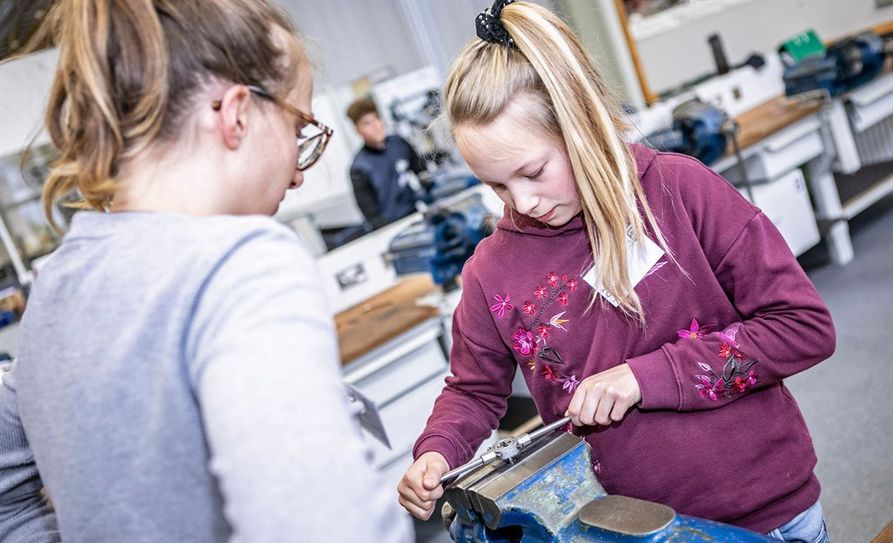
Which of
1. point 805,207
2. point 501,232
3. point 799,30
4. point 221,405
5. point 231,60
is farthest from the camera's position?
point 799,30

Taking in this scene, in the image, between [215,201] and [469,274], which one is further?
[469,274]

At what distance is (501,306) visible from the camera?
110 centimetres

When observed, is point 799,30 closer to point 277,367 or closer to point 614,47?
point 614,47

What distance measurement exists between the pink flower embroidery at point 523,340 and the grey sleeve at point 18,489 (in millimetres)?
637

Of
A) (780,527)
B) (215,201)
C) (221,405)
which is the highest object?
(215,201)

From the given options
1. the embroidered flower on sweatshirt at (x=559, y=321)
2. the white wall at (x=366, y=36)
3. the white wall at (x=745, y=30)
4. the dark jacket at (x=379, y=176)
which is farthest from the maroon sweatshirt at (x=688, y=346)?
the white wall at (x=366, y=36)

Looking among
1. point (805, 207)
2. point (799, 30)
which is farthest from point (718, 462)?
point (799, 30)

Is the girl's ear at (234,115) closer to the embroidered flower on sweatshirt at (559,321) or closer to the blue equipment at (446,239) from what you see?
the embroidered flower on sweatshirt at (559,321)

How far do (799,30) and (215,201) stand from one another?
5613mm

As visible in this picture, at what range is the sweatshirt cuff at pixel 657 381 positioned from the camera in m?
0.97

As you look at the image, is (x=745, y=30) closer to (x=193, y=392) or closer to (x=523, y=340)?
(x=523, y=340)

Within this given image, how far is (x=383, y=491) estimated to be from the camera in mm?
519

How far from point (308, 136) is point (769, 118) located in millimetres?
3201

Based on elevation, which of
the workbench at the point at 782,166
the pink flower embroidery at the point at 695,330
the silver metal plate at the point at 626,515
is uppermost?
the pink flower embroidery at the point at 695,330
